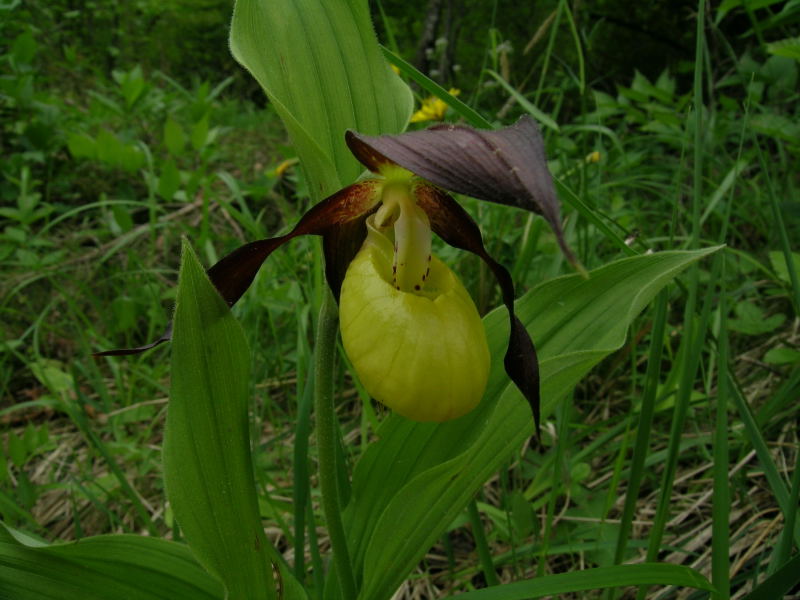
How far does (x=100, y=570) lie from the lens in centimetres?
73

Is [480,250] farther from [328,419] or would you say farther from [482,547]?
[482,547]

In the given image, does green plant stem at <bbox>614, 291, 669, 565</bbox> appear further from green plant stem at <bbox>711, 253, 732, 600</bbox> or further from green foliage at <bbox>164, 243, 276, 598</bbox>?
green foliage at <bbox>164, 243, 276, 598</bbox>

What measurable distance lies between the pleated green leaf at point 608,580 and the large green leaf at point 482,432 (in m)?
0.13

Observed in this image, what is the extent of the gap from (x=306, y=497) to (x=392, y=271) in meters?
0.36

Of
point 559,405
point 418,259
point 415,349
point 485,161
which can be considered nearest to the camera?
point 485,161

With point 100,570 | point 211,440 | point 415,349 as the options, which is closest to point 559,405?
point 415,349

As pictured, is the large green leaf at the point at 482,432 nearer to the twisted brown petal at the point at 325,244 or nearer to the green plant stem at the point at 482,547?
the green plant stem at the point at 482,547

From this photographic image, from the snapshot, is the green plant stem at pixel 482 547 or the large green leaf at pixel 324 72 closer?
the large green leaf at pixel 324 72

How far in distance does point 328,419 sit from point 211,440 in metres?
0.14

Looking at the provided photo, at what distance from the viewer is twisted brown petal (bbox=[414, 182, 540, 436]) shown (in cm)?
73

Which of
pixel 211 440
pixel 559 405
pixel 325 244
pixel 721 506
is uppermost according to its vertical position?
pixel 325 244

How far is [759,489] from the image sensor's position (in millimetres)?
1179

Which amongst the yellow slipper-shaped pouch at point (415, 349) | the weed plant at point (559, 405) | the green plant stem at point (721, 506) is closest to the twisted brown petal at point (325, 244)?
the yellow slipper-shaped pouch at point (415, 349)

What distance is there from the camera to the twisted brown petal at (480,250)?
2.40 ft
